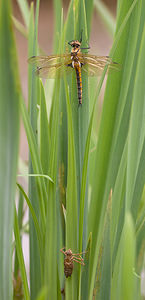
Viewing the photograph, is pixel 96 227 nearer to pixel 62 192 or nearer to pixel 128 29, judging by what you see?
pixel 62 192

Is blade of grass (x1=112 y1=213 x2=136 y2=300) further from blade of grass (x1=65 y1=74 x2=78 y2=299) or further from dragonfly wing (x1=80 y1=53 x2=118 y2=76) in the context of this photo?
dragonfly wing (x1=80 y1=53 x2=118 y2=76)

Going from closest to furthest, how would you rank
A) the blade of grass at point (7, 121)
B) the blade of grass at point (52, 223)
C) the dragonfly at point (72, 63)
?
1. the blade of grass at point (7, 121)
2. the blade of grass at point (52, 223)
3. the dragonfly at point (72, 63)

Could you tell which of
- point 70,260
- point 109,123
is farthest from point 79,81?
point 70,260

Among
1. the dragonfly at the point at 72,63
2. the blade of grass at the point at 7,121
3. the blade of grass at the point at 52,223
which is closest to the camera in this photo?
the blade of grass at the point at 7,121

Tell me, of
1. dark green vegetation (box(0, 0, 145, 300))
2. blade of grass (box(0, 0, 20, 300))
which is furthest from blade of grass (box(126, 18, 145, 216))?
blade of grass (box(0, 0, 20, 300))

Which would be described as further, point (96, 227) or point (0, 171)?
point (96, 227)

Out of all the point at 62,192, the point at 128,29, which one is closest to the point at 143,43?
the point at 128,29

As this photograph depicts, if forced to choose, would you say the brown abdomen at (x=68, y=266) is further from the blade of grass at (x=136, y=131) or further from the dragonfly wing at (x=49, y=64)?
the dragonfly wing at (x=49, y=64)

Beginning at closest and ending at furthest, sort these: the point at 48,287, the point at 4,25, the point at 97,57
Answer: the point at 4,25, the point at 48,287, the point at 97,57

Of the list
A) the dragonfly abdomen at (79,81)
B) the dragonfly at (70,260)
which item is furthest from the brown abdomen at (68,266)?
the dragonfly abdomen at (79,81)

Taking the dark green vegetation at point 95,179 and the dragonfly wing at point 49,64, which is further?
the dragonfly wing at point 49,64
